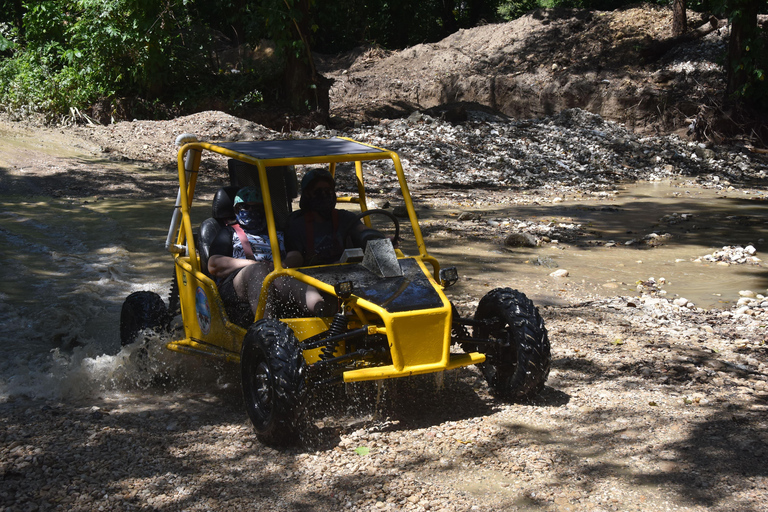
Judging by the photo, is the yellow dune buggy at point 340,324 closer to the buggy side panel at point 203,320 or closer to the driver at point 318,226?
the buggy side panel at point 203,320

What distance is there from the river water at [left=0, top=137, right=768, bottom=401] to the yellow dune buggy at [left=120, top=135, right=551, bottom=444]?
3.05ft

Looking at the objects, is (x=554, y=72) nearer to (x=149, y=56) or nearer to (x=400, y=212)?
(x=149, y=56)

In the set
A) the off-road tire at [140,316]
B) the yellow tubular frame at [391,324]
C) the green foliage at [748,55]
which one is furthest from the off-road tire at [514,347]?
the green foliage at [748,55]

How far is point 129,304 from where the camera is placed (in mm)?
5812

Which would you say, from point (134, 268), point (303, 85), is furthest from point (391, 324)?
point (303, 85)

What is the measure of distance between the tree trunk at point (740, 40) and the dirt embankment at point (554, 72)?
62 centimetres

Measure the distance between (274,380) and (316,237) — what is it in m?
1.32

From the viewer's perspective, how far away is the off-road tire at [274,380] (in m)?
3.93

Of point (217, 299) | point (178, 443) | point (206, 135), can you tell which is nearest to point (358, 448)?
point (178, 443)

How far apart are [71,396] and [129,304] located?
983 millimetres

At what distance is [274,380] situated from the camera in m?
3.94

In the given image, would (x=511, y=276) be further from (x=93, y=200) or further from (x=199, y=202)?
(x=93, y=200)

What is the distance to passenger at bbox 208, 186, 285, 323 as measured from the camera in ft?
15.3

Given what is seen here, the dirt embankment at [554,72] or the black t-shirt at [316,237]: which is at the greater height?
the dirt embankment at [554,72]
